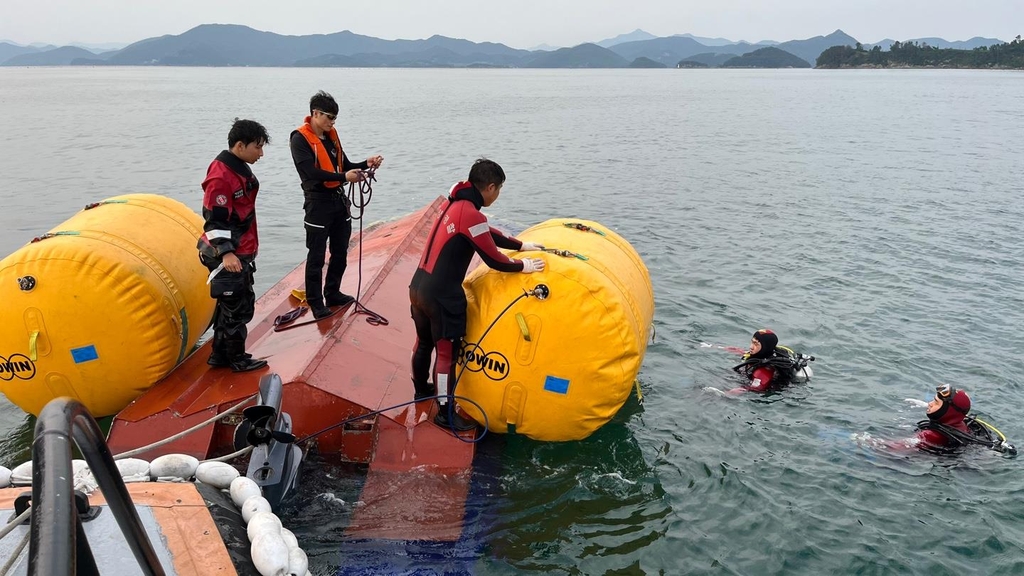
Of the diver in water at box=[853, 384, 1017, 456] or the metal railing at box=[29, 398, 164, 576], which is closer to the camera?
the metal railing at box=[29, 398, 164, 576]

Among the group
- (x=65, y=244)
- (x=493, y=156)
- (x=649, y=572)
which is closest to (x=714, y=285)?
(x=649, y=572)

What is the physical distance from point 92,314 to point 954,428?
8.09 m

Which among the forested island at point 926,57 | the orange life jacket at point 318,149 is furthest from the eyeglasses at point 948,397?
the forested island at point 926,57

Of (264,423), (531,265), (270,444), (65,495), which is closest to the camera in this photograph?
(65,495)

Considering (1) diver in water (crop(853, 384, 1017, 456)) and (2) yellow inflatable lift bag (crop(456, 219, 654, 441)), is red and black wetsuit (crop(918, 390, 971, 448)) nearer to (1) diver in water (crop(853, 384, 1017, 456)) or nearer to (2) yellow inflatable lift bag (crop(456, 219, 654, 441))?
(1) diver in water (crop(853, 384, 1017, 456))

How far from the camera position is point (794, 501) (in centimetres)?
648

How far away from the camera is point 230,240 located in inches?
229

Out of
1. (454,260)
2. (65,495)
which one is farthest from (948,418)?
(65,495)

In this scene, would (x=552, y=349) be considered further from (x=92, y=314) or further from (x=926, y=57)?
(x=926, y=57)

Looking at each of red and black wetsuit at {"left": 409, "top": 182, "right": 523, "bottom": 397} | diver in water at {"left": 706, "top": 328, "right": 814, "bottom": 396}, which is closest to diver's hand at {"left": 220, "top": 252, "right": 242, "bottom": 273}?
red and black wetsuit at {"left": 409, "top": 182, "right": 523, "bottom": 397}

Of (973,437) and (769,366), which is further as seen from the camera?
(769,366)

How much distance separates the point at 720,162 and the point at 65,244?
2446 cm

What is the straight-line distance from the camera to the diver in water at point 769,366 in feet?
27.6

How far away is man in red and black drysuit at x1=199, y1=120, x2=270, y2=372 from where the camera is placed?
225 inches
